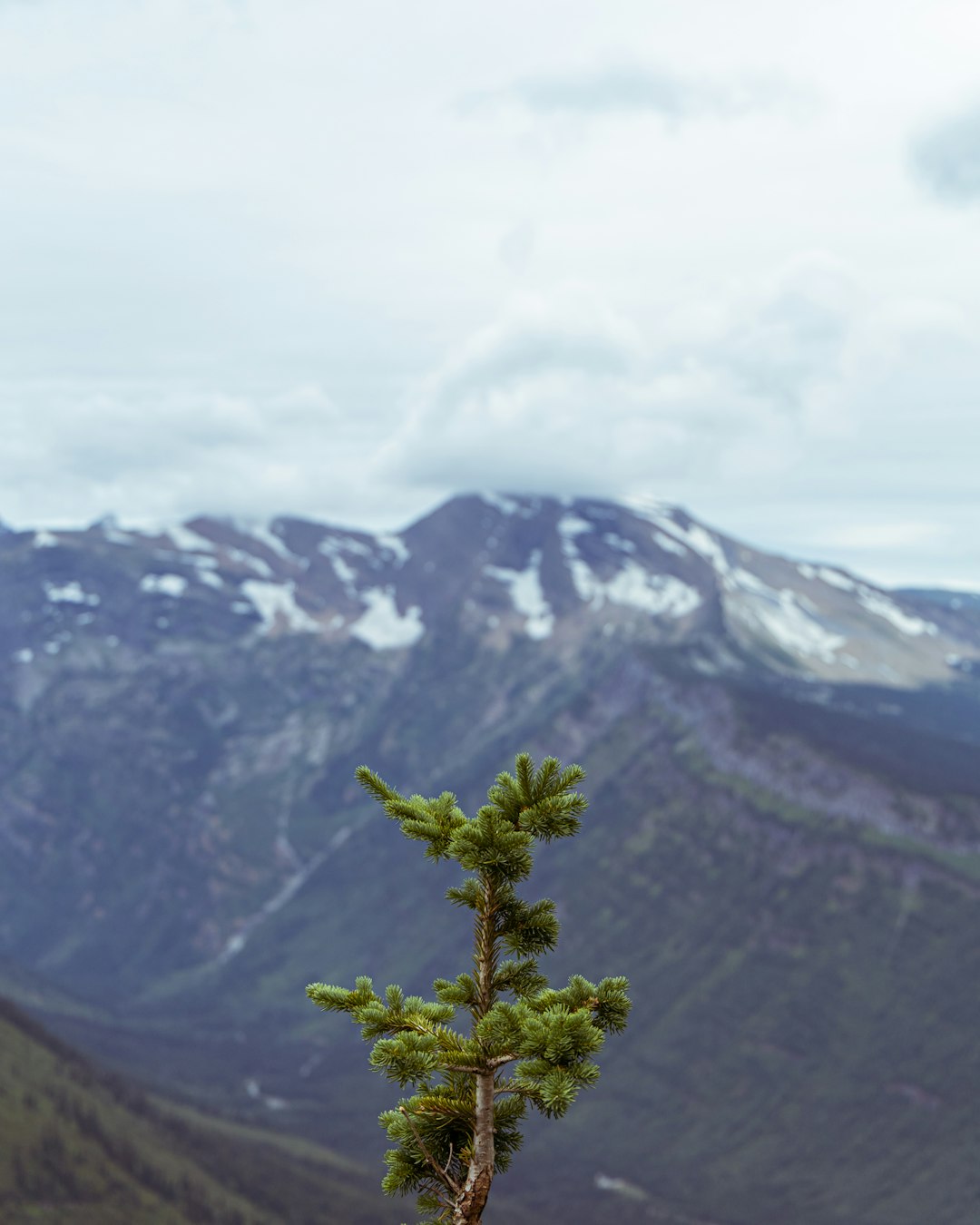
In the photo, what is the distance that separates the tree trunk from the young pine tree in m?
0.03

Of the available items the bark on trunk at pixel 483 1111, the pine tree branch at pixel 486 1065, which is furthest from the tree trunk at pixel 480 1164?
the pine tree branch at pixel 486 1065

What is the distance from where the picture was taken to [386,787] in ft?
82.2

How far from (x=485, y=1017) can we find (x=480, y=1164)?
288 cm

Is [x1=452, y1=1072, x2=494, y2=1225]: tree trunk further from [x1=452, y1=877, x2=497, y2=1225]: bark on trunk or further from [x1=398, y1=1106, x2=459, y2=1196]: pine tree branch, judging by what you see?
[x1=398, y1=1106, x2=459, y2=1196]: pine tree branch

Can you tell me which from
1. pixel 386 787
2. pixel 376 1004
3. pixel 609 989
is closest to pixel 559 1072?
pixel 609 989

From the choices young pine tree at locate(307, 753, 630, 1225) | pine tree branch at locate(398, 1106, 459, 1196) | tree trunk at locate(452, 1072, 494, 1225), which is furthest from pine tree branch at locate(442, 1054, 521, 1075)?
pine tree branch at locate(398, 1106, 459, 1196)

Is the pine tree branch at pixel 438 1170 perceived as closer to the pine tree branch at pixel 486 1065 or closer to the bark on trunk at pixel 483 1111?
the bark on trunk at pixel 483 1111

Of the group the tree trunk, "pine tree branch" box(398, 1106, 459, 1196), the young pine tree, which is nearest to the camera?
the young pine tree

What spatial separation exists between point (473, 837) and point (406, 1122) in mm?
6341

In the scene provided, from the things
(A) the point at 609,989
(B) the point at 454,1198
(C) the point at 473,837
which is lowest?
(B) the point at 454,1198

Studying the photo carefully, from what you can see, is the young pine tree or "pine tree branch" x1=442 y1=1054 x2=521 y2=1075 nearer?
the young pine tree

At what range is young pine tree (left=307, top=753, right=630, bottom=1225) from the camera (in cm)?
2350

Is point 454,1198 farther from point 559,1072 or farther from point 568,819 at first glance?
point 568,819

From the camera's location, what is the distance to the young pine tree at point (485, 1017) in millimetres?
23500
